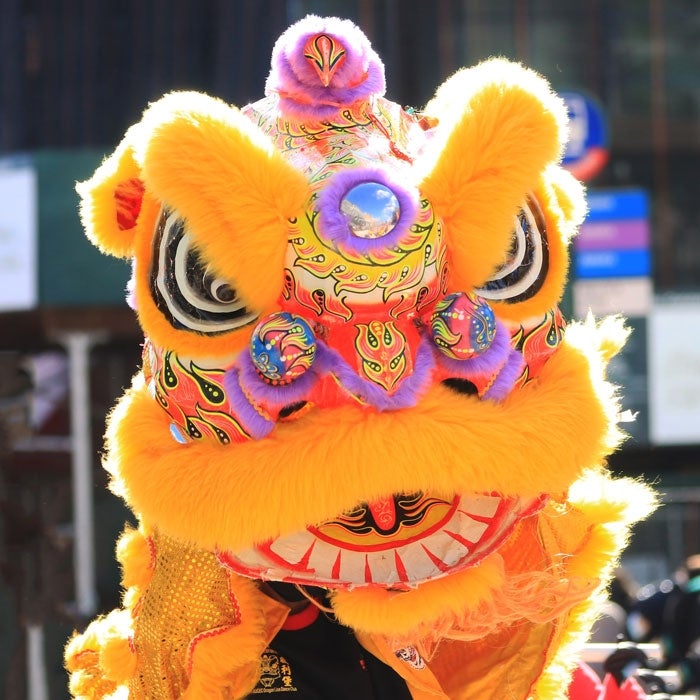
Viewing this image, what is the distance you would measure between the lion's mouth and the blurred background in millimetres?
2804

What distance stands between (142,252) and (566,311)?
4.72 ft

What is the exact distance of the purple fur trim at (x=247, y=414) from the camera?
67.6 inches

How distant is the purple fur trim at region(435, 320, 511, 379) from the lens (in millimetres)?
1746

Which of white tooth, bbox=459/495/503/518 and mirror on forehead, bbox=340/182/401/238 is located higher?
mirror on forehead, bbox=340/182/401/238

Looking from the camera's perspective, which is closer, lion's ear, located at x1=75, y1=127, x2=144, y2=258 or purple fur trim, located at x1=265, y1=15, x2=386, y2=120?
purple fur trim, located at x1=265, y1=15, x2=386, y2=120

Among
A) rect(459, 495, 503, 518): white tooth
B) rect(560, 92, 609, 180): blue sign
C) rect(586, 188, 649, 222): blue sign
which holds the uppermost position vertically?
rect(560, 92, 609, 180): blue sign

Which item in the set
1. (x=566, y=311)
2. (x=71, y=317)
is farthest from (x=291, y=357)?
(x=71, y=317)

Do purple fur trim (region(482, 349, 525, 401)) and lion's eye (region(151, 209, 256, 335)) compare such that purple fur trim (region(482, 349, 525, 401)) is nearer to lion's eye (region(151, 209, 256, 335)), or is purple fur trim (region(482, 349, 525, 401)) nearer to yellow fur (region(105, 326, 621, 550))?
yellow fur (region(105, 326, 621, 550))

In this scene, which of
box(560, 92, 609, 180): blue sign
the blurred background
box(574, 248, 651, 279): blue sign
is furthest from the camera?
box(574, 248, 651, 279): blue sign

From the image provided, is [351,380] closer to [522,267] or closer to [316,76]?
[522,267]

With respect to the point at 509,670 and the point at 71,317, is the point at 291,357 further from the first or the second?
the point at 71,317

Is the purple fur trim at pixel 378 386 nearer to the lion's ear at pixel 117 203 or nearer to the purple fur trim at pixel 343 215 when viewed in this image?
the purple fur trim at pixel 343 215

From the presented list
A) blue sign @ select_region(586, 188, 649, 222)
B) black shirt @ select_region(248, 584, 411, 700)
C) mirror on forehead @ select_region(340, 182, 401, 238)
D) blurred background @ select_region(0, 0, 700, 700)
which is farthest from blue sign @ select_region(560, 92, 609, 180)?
mirror on forehead @ select_region(340, 182, 401, 238)

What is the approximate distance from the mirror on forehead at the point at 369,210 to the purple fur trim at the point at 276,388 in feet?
0.63
